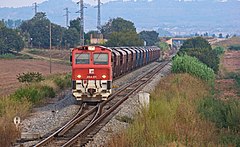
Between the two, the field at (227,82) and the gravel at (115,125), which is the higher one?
the gravel at (115,125)

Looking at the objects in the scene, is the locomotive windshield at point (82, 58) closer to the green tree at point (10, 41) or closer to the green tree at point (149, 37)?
the green tree at point (10, 41)

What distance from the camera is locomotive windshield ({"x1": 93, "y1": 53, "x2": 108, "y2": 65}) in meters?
20.3

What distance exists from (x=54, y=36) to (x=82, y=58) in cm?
8881

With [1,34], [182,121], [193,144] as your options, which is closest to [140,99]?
[182,121]

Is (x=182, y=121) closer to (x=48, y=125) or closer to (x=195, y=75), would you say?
(x=48, y=125)

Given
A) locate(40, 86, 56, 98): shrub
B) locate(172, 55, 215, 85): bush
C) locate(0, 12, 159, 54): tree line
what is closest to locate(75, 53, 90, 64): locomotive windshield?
locate(40, 86, 56, 98): shrub

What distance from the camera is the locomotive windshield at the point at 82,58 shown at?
20281 mm

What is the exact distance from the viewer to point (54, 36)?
107625 millimetres

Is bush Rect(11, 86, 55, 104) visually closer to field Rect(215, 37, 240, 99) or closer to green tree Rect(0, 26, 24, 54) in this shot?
A: field Rect(215, 37, 240, 99)

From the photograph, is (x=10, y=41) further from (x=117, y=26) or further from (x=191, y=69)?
(x=191, y=69)

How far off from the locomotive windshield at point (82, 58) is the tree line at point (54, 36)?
2519 inches

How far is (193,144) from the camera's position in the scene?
11.0m

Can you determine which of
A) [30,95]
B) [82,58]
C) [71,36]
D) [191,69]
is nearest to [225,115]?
[82,58]

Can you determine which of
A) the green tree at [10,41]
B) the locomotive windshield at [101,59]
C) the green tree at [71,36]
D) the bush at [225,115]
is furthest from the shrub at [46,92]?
the green tree at [71,36]
